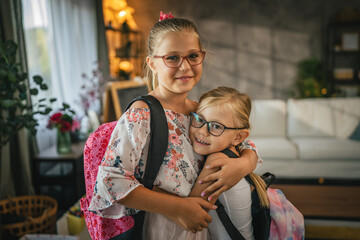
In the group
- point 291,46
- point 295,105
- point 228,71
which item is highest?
point 291,46

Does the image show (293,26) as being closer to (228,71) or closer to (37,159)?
(228,71)

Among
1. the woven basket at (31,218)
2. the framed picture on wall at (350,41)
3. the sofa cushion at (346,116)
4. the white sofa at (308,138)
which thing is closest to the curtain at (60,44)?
the woven basket at (31,218)

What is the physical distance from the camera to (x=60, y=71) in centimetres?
333

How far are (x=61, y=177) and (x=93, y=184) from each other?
70.9 inches

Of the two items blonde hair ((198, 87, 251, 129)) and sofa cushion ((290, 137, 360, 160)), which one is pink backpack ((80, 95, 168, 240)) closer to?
blonde hair ((198, 87, 251, 129))

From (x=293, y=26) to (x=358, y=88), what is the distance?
164cm

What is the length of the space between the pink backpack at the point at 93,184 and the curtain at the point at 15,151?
178cm

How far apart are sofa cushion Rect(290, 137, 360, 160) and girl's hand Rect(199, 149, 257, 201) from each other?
2.46 m

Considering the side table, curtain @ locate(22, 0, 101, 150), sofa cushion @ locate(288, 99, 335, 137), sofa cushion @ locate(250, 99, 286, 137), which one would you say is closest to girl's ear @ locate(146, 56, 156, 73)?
the side table

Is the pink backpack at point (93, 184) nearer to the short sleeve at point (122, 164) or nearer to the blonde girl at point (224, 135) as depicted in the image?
the short sleeve at point (122, 164)

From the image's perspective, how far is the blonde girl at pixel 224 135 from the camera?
0.92 m

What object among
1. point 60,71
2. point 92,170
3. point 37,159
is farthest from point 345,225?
point 60,71

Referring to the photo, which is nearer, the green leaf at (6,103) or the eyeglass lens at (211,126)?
the eyeglass lens at (211,126)

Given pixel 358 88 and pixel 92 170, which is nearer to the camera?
pixel 92 170
